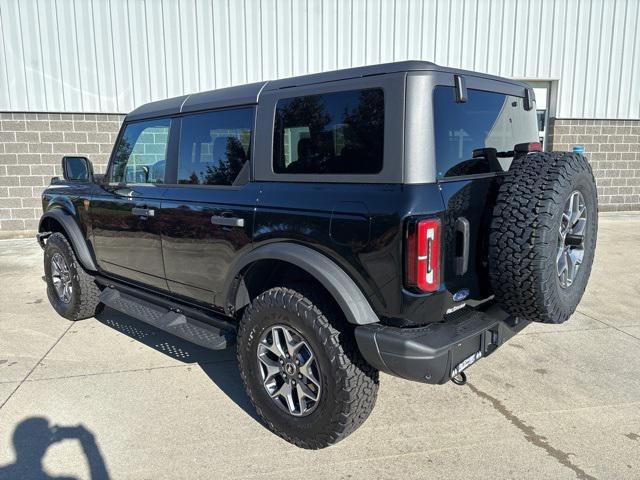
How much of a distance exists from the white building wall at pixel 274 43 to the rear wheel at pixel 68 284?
5465 millimetres

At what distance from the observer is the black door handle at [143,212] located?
141 inches

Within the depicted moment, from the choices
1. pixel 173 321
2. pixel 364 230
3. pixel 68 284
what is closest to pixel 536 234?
pixel 364 230

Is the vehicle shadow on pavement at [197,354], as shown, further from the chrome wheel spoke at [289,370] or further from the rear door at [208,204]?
the rear door at [208,204]

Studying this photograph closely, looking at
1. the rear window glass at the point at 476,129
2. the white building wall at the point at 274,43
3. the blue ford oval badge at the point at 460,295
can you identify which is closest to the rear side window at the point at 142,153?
the rear window glass at the point at 476,129

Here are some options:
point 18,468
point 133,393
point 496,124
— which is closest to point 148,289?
point 133,393

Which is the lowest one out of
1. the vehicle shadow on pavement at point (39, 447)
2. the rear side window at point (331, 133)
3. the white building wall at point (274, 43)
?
the vehicle shadow on pavement at point (39, 447)

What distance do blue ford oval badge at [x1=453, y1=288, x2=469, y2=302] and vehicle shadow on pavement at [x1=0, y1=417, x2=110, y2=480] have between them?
1994mm

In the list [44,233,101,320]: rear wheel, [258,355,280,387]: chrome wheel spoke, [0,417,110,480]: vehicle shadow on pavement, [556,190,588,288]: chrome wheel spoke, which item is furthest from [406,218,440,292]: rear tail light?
[44,233,101,320]: rear wheel

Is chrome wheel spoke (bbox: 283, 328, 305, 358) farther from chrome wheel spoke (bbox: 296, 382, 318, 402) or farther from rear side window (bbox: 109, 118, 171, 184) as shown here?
rear side window (bbox: 109, 118, 171, 184)

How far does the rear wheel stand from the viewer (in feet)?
15.3

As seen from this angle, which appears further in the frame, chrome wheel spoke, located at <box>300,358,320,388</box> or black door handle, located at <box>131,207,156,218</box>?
black door handle, located at <box>131,207,156,218</box>

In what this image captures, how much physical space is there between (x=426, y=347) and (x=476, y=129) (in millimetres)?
1239

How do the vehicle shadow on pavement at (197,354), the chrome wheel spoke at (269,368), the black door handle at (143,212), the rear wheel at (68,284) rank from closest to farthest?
the chrome wheel spoke at (269,368) < the vehicle shadow on pavement at (197,354) < the black door handle at (143,212) < the rear wheel at (68,284)

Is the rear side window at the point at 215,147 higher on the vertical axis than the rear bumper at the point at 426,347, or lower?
higher
